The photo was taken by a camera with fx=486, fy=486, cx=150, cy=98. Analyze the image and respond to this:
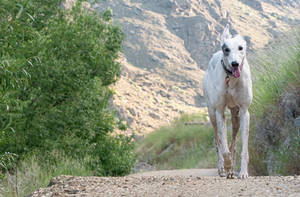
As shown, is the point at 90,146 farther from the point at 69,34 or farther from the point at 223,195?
the point at 223,195

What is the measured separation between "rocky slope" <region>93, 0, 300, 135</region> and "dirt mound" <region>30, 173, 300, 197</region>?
136 ft

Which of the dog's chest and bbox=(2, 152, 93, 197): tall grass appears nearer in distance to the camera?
the dog's chest

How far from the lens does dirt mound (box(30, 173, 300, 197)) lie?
538cm

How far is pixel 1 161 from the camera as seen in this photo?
19.0ft

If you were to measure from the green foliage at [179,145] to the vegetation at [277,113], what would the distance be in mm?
9861

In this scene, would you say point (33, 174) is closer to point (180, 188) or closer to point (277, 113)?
point (180, 188)

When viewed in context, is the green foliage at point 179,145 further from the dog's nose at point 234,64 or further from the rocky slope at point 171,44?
the rocky slope at point 171,44

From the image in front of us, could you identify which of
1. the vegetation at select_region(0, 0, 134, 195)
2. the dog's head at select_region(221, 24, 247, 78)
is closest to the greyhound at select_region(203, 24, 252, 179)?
the dog's head at select_region(221, 24, 247, 78)

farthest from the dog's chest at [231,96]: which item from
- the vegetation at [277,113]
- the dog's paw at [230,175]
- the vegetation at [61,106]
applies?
the vegetation at [61,106]

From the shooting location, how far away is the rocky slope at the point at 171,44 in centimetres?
5544

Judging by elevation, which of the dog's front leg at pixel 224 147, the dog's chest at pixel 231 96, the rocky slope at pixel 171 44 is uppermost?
the rocky slope at pixel 171 44

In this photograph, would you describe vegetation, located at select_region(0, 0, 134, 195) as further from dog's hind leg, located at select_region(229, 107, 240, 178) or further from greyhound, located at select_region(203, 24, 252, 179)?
greyhound, located at select_region(203, 24, 252, 179)

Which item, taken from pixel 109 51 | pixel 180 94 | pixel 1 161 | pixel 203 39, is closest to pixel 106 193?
pixel 1 161

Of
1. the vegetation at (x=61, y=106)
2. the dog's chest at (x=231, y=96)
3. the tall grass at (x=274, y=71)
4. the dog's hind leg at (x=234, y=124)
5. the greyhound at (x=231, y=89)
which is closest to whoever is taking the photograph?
the greyhound at (x=231, y=89)
